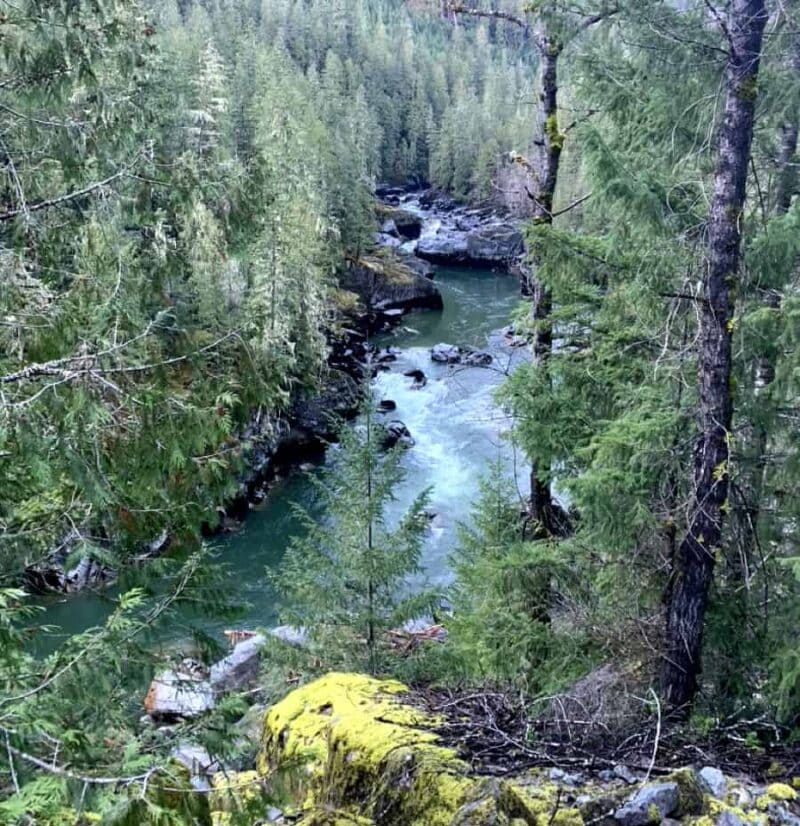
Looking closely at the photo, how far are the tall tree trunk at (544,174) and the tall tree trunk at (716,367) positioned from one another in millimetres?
2050

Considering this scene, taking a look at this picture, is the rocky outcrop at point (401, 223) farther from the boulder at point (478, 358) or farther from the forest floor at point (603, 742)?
the forest floor at point (603, 742)

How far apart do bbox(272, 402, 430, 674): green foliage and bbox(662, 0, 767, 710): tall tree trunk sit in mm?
4564

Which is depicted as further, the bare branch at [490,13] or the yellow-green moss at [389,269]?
the yellow-green moss at [389,269]

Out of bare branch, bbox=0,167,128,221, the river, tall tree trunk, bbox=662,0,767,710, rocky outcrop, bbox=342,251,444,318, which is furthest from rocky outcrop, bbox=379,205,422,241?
bare branch, bbox=0,167,128,221

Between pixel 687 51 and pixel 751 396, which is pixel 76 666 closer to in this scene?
pixel 751 396

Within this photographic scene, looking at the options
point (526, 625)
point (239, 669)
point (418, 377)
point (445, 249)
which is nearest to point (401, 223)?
point (445, 249)

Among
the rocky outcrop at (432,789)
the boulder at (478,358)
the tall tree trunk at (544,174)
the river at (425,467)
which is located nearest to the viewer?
the rocky outcrop at (432,789)

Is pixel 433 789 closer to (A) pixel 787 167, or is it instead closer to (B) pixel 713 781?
(B) pixel 713 781

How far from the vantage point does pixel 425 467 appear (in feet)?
68.7

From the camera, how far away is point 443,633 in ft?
40.5

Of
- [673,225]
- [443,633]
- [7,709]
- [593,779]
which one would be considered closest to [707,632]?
[593,779]

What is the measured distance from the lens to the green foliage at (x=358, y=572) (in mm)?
9258

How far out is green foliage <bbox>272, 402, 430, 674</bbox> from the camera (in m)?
9.26

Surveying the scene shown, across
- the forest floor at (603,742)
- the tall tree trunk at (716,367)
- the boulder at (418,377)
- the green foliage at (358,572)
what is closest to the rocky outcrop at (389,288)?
the boulder at (418,377)
